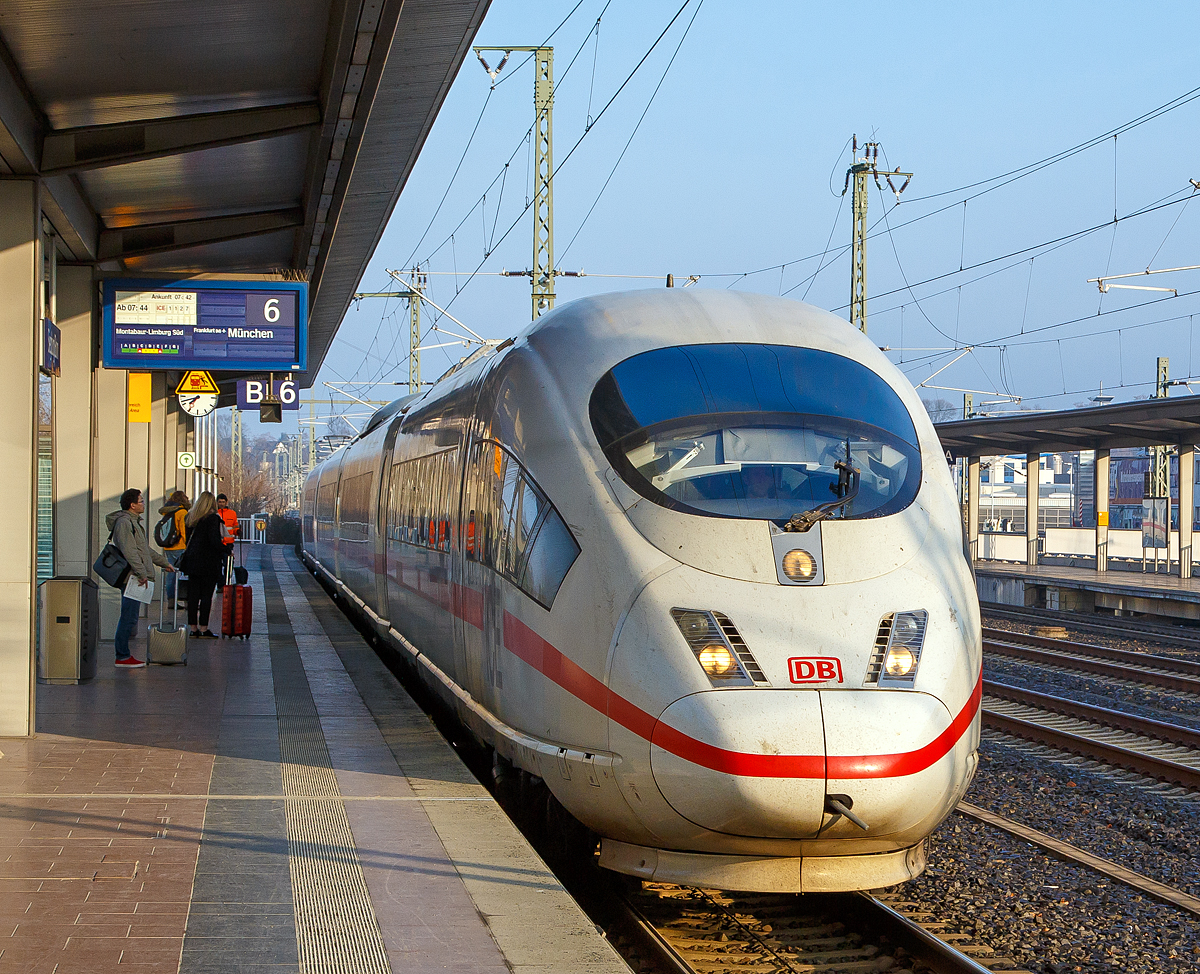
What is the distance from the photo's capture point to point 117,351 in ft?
42.1

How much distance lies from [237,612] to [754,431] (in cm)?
1083

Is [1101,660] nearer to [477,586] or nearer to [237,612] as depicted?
[237,612]

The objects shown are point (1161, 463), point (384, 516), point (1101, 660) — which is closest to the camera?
point (384, 516)

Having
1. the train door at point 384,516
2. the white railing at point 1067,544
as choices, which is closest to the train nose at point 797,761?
the train door at point 384,516

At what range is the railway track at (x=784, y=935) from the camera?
559cm

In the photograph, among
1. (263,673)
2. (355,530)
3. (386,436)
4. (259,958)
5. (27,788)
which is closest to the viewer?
(259,958)

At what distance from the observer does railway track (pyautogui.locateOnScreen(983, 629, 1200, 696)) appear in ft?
50.7

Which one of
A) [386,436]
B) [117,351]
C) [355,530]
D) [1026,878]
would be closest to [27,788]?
[1026,878]

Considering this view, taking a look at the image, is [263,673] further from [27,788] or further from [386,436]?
[27,788]

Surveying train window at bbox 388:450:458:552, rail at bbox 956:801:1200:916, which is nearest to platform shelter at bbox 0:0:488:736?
train window at bbox 388:450:458:552

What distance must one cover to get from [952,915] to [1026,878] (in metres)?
0.91

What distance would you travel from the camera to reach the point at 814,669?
213 inches

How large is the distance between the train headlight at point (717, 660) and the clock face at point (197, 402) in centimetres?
1286

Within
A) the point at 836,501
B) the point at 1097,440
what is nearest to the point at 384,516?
the point at 836,501
